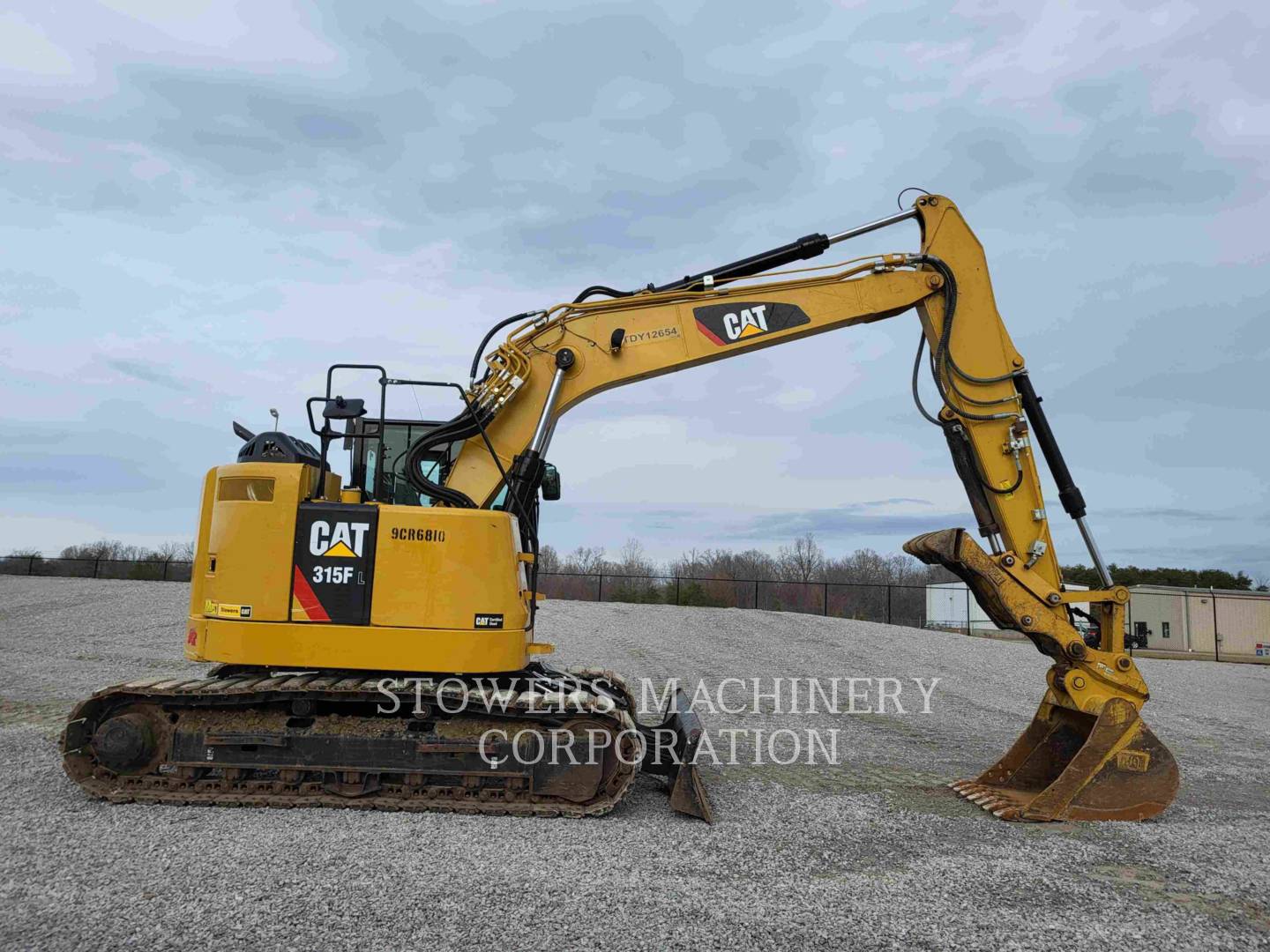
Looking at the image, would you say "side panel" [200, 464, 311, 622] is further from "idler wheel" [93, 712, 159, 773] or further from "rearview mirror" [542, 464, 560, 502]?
"rearview mirror" [542, 464, 560, 502]

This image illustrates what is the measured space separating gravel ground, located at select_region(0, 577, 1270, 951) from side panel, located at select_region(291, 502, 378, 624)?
142 centimetres

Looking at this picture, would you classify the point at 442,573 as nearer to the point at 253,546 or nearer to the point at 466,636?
the point at 466,636

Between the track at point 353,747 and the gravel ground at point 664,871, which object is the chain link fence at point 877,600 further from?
the track at point 353,747

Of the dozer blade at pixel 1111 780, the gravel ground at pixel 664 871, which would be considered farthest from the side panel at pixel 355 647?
the dozer blade at pixel 1111 780

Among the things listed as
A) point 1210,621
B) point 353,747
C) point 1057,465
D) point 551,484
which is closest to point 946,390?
point 1057,465

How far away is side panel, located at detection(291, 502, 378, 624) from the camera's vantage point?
6.21m

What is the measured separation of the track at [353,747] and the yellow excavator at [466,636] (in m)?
0.02

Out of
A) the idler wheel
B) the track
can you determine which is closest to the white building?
the track

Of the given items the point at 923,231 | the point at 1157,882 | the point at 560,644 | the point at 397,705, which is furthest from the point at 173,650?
the point at 1157,882

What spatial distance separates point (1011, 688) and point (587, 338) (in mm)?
12358

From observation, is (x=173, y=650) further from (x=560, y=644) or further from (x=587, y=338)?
(x=587, y=338)

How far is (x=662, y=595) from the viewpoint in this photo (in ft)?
97.4

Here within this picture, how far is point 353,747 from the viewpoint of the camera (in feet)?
20.1

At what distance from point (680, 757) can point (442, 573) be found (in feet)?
7.91
